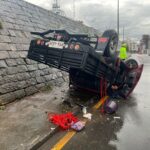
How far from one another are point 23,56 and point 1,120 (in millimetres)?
3937

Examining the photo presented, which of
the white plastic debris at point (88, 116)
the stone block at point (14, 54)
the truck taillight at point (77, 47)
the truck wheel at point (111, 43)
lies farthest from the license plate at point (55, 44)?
the stone block at point (14, 54)

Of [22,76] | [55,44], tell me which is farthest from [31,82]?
[55,44]

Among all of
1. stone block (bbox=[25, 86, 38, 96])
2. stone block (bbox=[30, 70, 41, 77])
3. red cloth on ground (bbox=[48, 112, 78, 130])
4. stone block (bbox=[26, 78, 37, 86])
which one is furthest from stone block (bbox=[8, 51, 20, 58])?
red cloth on ground (bbox=[48, 112, 78, 130])

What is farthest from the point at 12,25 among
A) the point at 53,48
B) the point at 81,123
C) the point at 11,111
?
the point at 81,123

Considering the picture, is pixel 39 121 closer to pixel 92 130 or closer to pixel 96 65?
pixel 92 130

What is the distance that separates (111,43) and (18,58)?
354cm

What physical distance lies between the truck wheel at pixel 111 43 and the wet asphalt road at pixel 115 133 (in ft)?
5.90

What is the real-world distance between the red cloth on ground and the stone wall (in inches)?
82.8

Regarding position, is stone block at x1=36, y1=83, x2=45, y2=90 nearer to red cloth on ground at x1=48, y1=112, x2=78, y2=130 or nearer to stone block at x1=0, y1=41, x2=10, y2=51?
stone block at x1=0, y1=41, x2=10, y2=51

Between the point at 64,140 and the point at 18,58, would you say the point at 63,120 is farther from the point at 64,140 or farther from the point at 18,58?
the point at 18,58

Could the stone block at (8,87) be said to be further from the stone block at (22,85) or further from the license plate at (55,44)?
the license plate at (55,44)

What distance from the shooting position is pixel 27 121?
610 centimetres

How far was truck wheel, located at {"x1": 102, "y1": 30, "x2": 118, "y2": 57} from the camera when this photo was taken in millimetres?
7793

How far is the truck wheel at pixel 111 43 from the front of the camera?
779 centimetres
